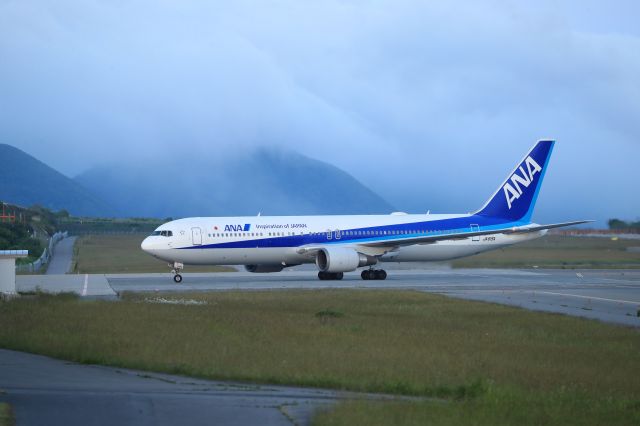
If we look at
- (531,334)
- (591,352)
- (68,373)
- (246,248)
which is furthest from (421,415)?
(246,248)

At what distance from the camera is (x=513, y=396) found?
13.8 meters

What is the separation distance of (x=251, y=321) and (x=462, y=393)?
9089 mm

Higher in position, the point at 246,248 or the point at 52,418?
the point at 246,248

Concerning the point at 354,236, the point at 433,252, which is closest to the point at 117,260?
the point at 354,236

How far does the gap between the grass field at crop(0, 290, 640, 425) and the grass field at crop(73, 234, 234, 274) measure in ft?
75.5

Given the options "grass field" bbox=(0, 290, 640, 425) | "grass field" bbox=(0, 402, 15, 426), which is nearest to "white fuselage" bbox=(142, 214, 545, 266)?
"grass field" bbox=(0, 290, 640, 425)

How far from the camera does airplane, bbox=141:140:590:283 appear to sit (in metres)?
41.3

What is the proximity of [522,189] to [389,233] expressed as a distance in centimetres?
747

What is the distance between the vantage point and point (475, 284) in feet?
128

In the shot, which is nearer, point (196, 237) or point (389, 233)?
point (196, 237)

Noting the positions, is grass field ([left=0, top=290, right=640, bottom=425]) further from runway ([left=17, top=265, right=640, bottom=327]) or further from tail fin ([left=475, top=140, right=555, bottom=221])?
tail fin ([left=475, top=140, right=555, bottom=221])

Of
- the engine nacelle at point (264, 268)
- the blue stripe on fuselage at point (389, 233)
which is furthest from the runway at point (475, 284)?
the blue stripe on fuselage at point (389, 233)

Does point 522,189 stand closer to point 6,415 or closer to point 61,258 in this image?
point 61,258

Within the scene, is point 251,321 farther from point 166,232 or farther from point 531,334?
point 166,232
